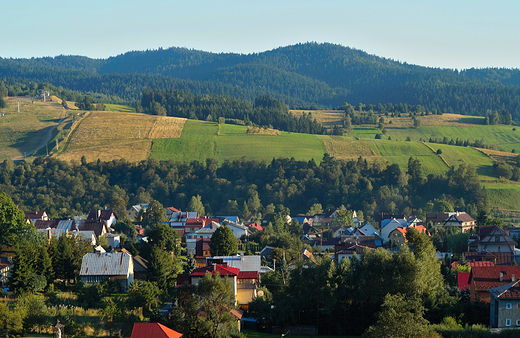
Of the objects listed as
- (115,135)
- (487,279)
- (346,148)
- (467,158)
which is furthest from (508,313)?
(115,135)

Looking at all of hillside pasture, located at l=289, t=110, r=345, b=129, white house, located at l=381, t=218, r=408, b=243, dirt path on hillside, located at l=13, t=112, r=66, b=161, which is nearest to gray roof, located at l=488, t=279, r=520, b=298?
white house, located at l=381, t=218, r=408, b=243

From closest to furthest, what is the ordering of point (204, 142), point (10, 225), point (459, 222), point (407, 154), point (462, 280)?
point (462, 280) < point (10, 225) < point (459, 222) < point (407, 154) < point (204, 142)

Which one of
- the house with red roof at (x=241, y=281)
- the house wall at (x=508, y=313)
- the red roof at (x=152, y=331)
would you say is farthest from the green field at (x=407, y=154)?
the red roof at (x=152, y=331)

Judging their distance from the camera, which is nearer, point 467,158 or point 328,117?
point 467,158

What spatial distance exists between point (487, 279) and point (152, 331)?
67.9ft

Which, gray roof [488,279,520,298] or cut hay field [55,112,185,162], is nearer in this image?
→ gray roof [488,279,520,298]

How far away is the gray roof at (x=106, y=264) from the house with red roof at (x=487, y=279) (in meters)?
24.2

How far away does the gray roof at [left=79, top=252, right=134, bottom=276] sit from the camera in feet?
143

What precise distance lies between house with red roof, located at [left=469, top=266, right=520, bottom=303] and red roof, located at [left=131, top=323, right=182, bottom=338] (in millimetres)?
18407

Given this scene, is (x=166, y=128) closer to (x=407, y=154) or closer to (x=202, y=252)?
(x=407, y=154)

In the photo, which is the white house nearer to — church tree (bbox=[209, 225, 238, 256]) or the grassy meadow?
church tree (bbox=[209, 225, 238, 256])

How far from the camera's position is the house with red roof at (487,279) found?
36.2m

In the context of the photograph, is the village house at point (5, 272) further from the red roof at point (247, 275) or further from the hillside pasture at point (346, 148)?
the hillside pasture at point (346, 148)

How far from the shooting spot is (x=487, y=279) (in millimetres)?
36750
